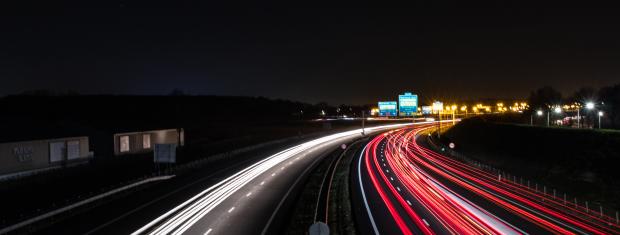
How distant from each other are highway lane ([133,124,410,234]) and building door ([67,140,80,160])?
55.9 ft

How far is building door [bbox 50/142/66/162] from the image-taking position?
41.8m

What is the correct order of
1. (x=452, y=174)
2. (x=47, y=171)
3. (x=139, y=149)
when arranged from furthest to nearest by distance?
(x=139, y=149) → (x=452, y=174) → (x=47, y=171)

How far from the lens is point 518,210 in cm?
2788

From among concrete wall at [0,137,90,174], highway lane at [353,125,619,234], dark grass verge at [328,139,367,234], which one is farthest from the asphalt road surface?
concrete wall at [0,137,90,174]

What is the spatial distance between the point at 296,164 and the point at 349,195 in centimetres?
Result: 1895

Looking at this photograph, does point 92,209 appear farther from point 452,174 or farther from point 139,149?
point 452,174

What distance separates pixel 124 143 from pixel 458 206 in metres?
40.5

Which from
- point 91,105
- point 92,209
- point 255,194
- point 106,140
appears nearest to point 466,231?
point 255,194

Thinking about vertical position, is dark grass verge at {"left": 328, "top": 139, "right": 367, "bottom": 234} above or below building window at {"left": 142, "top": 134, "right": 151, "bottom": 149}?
below

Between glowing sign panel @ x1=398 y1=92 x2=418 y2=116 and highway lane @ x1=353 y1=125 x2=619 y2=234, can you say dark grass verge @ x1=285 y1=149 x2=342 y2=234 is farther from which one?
glowing sign panel @ x1=398 y1=92 x2=418 y2=116

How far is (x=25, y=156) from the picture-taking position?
126ft

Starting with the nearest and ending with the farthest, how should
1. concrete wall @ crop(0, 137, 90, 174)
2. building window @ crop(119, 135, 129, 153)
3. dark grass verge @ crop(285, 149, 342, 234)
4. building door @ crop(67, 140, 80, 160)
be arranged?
dark grass verge @ crop(285, 149, 342, 234), concrete wall @ crop(0, 137, 90, 174), building door @ crop(67, 140, 80, 160), building window @ crop(119, 135, 129, 153)

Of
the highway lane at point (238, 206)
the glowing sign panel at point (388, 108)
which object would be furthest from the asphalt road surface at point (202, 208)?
the glowing sign panel at point (388, 108)

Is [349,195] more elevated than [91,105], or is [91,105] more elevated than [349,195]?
[91,105]
